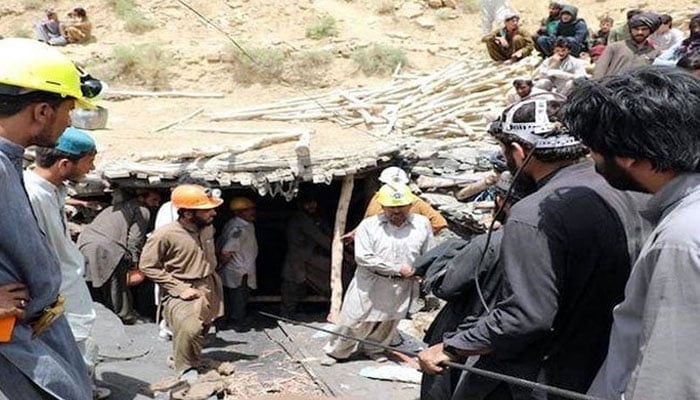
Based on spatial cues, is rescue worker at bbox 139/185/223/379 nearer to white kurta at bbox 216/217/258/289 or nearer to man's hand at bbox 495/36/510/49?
white kurta at bbox 216/217/258/289

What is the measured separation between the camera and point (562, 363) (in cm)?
299

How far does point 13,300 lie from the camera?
265 cm

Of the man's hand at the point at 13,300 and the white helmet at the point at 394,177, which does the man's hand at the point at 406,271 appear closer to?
the white helmet at the point at 394,177

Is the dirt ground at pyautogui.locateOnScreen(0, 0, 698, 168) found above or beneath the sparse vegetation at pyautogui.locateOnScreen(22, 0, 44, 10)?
beneath

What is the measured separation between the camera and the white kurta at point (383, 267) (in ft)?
25.0

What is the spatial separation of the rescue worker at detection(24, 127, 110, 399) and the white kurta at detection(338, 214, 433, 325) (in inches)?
134

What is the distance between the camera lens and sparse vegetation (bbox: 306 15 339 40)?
17.9m

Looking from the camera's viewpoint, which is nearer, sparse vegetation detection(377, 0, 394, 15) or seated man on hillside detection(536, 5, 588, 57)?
seated man on hillside detection(536, 5, 588, 57)

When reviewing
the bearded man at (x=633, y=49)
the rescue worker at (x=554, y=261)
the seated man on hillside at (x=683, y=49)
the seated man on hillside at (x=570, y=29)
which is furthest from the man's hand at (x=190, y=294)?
the seated man on hillside at (x=570, y=29)

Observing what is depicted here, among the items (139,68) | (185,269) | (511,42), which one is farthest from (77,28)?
(185,269)

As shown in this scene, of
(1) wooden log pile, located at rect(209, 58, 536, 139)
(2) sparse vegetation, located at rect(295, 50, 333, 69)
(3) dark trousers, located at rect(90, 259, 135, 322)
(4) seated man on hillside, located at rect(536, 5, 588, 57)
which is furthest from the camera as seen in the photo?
(2) sparse vegetation, located at rect(295, 50, 333, 69)

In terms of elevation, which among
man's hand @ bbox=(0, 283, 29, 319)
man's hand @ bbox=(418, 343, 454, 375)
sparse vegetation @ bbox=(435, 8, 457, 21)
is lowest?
man's hand @ bbox=(418, 343, 454, 375)

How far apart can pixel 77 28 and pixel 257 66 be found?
5.22m

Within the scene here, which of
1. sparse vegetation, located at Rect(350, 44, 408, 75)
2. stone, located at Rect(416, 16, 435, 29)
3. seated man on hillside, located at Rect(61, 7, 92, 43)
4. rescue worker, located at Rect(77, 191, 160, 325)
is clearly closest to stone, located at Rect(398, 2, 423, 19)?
stone, located at Rect(416, 16, 435, 29)
